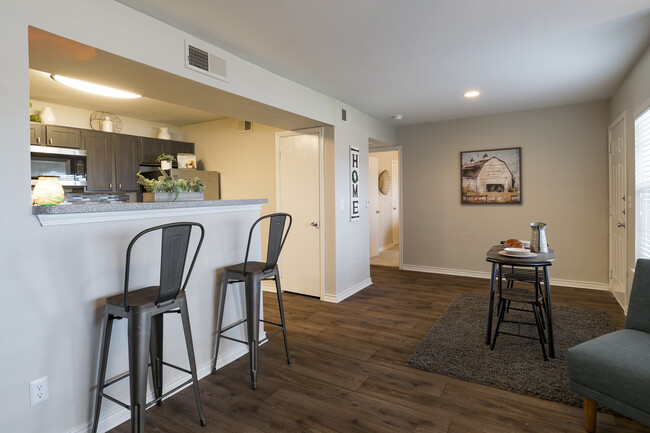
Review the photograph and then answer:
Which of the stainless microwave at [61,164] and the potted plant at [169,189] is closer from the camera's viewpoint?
the potted plant at [169,189]

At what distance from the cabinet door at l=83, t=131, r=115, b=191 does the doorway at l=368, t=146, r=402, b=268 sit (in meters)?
4.46

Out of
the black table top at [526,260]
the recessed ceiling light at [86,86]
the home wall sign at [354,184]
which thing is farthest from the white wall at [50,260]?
the home wall sign at [354,184]

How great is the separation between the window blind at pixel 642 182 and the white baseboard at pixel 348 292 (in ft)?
9.68

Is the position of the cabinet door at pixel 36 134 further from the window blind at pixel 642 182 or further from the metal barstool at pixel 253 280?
the window blind at pixel 642 182

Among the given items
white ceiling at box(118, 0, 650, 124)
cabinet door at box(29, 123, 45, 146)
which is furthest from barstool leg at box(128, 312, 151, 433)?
cabinet door at box(29, 123, 45, 146)

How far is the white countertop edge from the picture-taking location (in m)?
1.73

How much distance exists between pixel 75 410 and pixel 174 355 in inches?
23.7

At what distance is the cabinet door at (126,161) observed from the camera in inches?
190

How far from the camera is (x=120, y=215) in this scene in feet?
6.61

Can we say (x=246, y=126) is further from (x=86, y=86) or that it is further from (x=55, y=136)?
(x=55, y=136)

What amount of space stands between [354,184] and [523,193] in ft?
8.00

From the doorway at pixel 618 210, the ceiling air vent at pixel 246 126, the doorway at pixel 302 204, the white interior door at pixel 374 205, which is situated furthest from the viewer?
the white interior door at pixel 374 205

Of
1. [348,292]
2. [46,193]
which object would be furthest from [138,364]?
[348,292]

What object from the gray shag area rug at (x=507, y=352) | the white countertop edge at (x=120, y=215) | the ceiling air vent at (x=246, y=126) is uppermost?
the ceiling air vent at (x=246, y=126)
